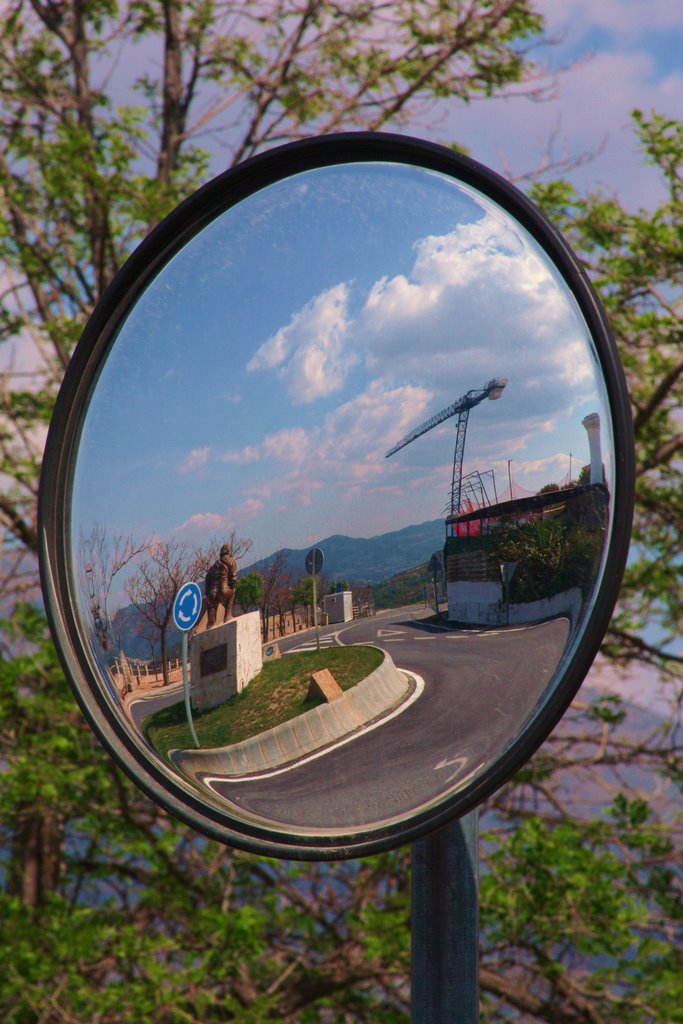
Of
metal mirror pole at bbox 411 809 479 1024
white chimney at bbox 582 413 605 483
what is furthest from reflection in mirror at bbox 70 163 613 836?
metal mirror pole at bbox 411 809 479 1024

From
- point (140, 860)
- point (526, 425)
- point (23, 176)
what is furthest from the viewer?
point (23, 176)

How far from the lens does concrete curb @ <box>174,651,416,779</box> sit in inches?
36.5

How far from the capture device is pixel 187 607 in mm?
1044

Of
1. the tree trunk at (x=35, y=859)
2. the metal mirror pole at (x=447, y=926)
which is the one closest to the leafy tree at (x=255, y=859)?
the tree trunk at (x=35, y=859)

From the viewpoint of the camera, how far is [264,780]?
991mm

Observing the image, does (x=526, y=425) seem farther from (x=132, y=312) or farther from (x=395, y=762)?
(x=132, y=312)

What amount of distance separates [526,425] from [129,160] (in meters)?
4.25

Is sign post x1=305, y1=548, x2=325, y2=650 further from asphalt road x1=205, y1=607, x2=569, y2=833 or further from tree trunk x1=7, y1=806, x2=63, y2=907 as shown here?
tree trunk x1=7, y1=806, x2=63, y2=907

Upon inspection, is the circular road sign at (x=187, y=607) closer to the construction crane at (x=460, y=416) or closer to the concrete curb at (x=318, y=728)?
the concrete curb at (x=318, y=728)

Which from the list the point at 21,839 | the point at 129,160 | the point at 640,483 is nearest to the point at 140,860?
the point at 21,839

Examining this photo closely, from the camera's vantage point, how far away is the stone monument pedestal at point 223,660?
3.24 ft

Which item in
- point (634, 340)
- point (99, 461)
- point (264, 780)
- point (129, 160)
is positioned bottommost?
point (264, 780)

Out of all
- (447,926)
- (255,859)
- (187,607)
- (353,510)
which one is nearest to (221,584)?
(187,607)

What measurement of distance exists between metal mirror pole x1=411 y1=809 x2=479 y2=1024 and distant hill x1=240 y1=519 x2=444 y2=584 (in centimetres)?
29
